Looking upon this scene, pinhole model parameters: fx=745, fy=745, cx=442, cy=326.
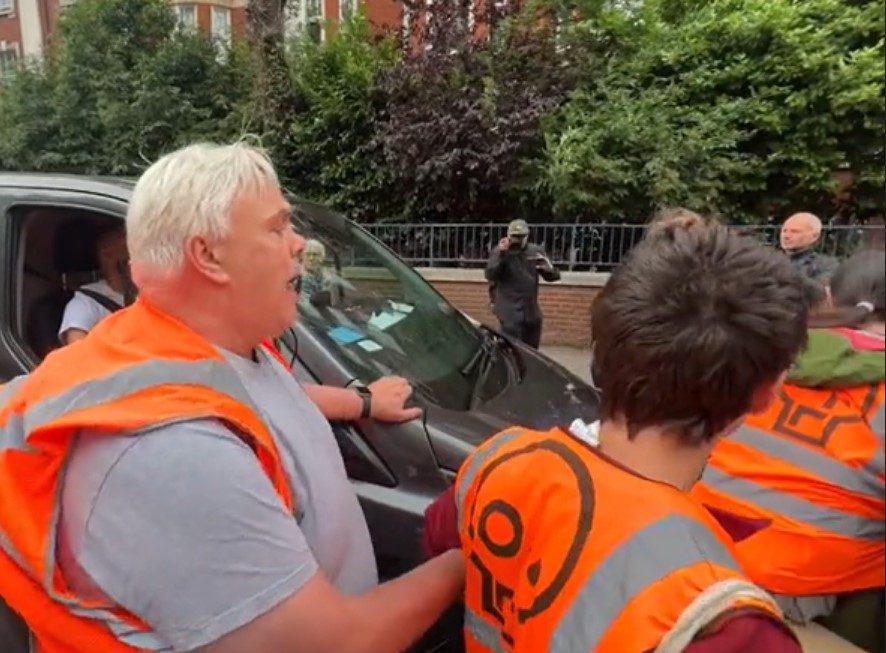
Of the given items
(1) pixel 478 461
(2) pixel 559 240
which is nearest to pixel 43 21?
(2) pixel 559 240

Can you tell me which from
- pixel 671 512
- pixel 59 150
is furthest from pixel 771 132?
pixel 59 150

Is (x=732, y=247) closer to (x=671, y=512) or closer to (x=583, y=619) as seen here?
(x=671, y=512)

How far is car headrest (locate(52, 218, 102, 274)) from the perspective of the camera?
2.51 metres

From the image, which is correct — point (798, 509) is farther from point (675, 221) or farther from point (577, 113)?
point (577, 113)

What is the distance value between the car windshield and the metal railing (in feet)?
0.85

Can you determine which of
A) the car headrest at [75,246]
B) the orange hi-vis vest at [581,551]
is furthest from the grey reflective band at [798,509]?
the car headrest at [75,246]

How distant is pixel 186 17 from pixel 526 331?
10515 mm

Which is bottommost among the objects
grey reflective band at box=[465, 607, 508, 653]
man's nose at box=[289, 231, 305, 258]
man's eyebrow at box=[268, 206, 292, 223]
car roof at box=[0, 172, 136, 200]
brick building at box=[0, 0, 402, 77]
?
grey reflective band at box=[465, 607, 508, 653]

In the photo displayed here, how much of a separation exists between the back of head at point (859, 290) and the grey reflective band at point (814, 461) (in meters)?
0.13

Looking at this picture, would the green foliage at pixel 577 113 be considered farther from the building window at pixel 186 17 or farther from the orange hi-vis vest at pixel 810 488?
the building window at pixel 186 17

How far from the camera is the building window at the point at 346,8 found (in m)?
2.76

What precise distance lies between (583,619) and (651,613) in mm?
82

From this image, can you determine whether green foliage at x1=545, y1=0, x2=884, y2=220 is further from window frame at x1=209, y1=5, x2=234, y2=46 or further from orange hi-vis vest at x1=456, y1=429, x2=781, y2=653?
window frame at x1=209, y1=5, x2=234, y2=46

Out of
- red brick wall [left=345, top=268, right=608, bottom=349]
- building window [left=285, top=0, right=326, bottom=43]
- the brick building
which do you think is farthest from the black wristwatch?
the brick building
